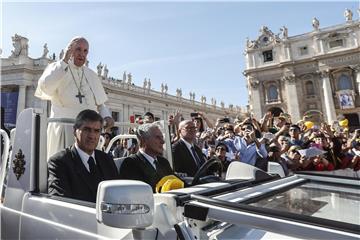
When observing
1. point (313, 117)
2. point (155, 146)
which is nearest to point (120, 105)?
point (313, 117)

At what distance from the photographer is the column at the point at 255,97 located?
44156 millimetres

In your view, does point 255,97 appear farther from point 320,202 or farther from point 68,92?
point 320,202

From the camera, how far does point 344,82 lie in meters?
40.0

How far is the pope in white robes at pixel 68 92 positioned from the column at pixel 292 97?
139ft

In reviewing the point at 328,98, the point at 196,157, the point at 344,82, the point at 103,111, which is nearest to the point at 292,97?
the point at 328,98

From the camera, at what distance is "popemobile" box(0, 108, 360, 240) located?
1.07 metres

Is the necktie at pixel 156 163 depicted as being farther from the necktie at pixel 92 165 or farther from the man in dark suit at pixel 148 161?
the necktie at pixel 92 165

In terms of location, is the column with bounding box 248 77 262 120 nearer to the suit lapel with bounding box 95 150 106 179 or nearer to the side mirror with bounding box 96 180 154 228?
the suit lapel with bounding box 95 150 106 179

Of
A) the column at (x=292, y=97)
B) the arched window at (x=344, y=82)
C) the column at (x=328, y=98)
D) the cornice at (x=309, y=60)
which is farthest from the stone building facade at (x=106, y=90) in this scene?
the arched window at (x=344, y=82)

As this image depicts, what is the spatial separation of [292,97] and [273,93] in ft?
10.1

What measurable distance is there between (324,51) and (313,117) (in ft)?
32.8

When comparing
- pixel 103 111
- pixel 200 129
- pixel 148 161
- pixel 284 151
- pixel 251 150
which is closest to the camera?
pixel 148 161

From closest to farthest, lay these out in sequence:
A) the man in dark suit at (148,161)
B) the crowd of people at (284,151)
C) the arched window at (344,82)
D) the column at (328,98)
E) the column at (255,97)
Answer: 1. the man in dark suit at (148,161)
2. the crowd of people at (284,151)
3. the arched window at (344,82)
4. the column at (328,98)
5. the column at (255,97)

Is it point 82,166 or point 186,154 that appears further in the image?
point 186,154
